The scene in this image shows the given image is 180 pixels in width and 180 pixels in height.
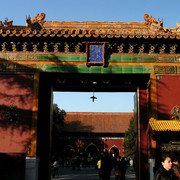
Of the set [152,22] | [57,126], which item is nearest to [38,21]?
[152,22]

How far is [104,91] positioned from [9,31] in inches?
191

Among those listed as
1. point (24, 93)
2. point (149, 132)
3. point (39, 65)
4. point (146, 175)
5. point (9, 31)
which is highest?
point (9, 31)

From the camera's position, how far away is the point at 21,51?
11.7 metres

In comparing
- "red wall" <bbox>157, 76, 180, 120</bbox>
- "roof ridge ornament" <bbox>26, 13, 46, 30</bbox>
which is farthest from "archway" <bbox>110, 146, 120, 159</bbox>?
"red wall" <bbox>157, 76, 180, 120</bbox>

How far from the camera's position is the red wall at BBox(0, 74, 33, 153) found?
1102 centimetres

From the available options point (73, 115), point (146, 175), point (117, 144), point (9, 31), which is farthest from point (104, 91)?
point (73, 115)

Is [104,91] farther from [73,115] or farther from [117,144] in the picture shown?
[73,115]

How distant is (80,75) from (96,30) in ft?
10.1

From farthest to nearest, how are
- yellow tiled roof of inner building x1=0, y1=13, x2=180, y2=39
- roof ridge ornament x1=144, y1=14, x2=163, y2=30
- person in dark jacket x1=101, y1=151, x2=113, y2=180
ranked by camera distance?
roof ridge ornament x1=144, y1=14, x2=163, y2=30 → yellow tiled roof of inner building x1=0, y1=13, x2=180, y2=39 → person in dark jacket x1=101, y1=151, x2=113, y2=180

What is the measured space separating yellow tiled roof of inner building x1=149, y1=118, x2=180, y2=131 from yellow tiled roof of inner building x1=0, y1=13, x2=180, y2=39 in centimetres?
311

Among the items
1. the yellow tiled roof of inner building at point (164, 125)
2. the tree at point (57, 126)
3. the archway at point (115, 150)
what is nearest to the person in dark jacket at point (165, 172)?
the yellow tiled roof of inner building at point (164, 125)

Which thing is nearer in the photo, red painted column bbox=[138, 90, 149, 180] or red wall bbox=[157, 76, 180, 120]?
red wall bbox=[157, 76, 180, 120]

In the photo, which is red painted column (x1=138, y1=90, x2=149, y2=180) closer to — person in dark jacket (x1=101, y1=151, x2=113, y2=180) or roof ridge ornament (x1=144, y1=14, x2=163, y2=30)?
person in dark jacket (x1=101, y1=151, x2=113, y2=180)

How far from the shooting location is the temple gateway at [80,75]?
11.1 metres
